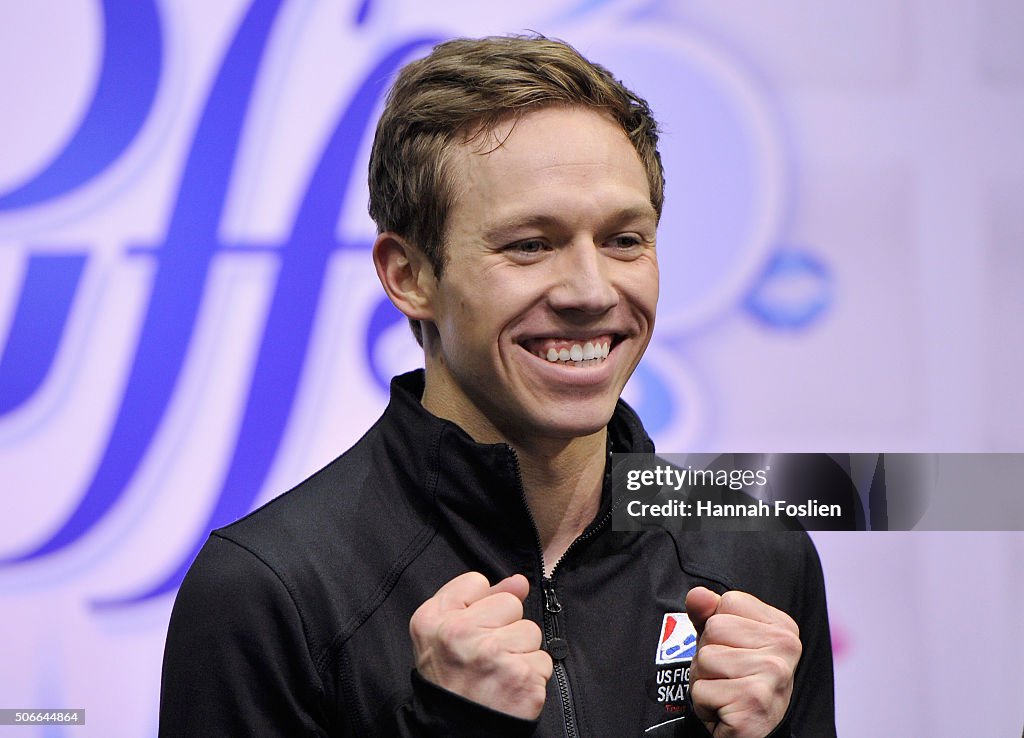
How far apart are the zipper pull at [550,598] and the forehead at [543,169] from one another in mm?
405

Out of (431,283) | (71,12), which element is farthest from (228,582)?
(71,12)

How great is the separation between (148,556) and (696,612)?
1.04 meters

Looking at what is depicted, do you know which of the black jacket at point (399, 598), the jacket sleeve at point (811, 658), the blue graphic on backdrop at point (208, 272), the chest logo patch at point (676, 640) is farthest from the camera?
the blue graphic on backdrop at point (208, 272)

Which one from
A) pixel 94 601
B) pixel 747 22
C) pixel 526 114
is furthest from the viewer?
pixel 747 22

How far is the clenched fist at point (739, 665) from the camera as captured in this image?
1.23m

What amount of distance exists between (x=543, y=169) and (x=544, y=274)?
12 cm

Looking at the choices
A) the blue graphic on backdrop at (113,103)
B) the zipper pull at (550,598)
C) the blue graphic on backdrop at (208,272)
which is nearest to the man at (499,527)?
the zipper pull at (550,598)

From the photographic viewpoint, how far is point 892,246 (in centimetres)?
211

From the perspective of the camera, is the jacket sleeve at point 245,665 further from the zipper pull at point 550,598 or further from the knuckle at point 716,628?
the knuckle at point 716,628

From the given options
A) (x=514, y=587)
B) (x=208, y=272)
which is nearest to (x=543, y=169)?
(x=514, y=587)

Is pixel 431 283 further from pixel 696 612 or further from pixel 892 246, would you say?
pixel 892 246

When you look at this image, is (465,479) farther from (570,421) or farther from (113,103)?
(113,103)

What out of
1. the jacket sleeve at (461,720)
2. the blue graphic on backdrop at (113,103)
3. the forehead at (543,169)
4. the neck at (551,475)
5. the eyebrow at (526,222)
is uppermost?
the blue graphic on backdrop at (113,103)

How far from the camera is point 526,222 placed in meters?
1.32
